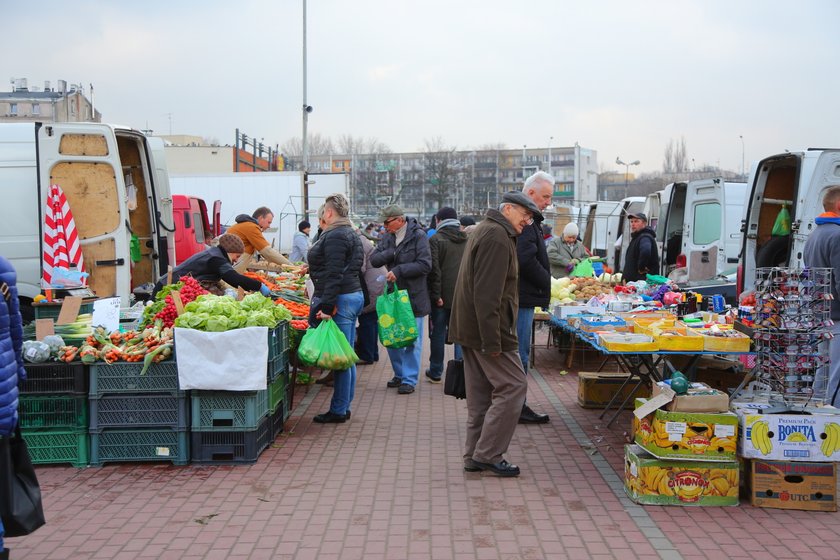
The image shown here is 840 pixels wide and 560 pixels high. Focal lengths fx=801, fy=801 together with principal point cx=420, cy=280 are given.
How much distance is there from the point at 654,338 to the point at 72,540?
4.16 m

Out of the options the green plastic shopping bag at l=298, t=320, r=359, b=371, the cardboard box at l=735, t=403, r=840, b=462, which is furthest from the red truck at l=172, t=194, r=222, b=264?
the cardboard box at l=735, t=403, r=840, b=462

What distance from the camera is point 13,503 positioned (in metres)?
3.93

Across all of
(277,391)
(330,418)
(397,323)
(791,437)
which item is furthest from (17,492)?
(397,323)

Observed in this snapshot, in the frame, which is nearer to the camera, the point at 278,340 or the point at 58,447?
the point at 58,447

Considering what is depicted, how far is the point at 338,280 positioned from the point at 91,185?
14.2 ft

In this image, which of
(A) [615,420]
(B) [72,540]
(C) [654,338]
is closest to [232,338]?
(B) [72,540]

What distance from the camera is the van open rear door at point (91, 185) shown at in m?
9.58

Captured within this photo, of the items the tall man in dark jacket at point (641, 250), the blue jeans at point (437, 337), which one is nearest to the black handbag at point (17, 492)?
the blue jeans at point (437, 337)

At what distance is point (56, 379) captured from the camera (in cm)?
600

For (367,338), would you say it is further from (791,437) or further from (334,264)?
(791,437)

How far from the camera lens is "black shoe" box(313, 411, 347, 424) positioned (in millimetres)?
7461

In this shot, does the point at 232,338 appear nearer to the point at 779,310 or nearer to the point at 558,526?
the point at 558,526

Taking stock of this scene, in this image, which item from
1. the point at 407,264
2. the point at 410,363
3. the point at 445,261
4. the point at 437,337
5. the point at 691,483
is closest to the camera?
the point at 691,483

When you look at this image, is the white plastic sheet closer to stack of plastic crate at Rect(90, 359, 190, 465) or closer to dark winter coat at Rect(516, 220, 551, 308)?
stack of plastic crate at Rect(90, 359, 190, 465)
